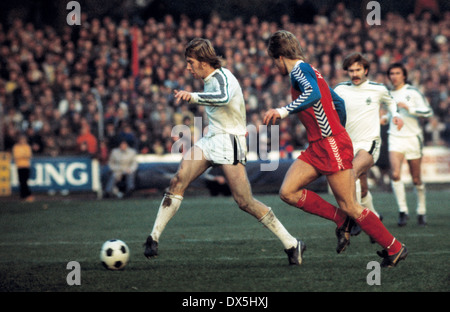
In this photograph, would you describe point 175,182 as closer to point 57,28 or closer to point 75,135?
point 75,135

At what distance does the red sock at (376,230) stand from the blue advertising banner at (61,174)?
12.6 metres

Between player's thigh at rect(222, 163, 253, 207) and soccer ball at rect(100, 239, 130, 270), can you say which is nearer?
soccer ball at rect(100, 239, 130, 270)

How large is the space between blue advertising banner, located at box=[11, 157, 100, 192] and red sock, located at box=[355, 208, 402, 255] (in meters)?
12.6

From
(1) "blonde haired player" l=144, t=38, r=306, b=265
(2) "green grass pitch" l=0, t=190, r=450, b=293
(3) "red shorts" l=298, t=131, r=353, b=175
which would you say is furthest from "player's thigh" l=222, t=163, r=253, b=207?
(3) "red shorts" l=298, t=131, r=353, b=175

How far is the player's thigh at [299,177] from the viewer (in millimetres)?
7117

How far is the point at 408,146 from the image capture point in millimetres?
11211

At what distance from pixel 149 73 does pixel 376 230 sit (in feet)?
51.1

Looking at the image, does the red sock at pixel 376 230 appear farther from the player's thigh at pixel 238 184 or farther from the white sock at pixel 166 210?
the white sock at pixel 166 210

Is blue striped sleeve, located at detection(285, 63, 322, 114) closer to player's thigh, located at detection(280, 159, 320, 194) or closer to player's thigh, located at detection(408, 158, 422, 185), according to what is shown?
player's thigh, located at detection(280, 159, 320, 194)

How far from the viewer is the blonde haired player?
7281 mm

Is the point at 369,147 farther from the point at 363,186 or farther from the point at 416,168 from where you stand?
the point at 416,168

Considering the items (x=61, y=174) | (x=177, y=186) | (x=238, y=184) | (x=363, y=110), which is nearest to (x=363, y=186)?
(x=363, y=110)

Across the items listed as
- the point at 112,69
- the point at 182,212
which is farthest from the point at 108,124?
the point at 182,212

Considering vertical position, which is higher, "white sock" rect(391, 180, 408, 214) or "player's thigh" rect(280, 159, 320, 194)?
"player's thigh" rect(280, 159, 320, 194)
